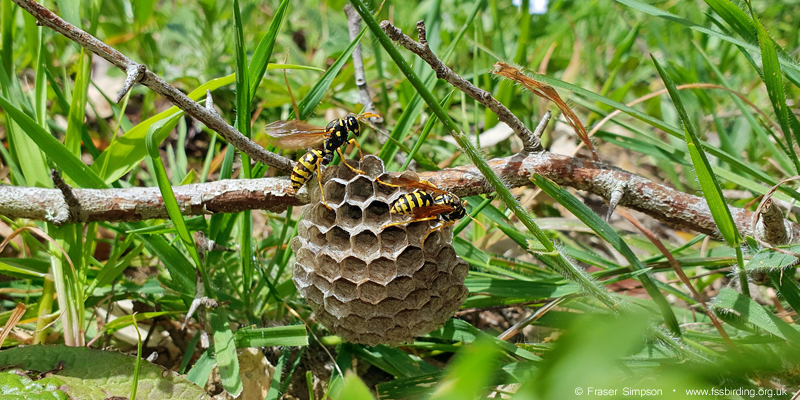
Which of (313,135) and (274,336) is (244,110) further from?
(274,336)

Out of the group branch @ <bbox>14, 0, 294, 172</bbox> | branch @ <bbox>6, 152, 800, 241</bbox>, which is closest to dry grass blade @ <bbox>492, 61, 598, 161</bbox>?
branch @ <bbox>6, 152, 800, 241</bbox>

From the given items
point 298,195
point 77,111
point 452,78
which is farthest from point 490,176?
point 77,111

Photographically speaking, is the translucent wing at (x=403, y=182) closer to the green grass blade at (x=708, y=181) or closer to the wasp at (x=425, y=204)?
the wasp at (x=425, y=204)

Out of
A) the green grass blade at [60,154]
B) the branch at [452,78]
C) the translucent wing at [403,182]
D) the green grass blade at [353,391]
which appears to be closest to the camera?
the green grass blade at [353,391]

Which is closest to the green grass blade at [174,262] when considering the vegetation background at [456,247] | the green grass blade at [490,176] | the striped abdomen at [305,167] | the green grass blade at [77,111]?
the vegetation background at [456,247]

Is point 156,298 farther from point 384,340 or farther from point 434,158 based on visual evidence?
point 434,158

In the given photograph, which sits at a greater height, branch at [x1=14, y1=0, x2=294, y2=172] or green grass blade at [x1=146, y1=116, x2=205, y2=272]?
branch at [x1=14, y1=0, x2=294, y2=172]

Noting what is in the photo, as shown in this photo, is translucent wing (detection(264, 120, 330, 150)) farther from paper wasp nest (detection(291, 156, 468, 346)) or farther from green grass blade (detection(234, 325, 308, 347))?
green grass blade (detection(234, 325, 308, 347))
